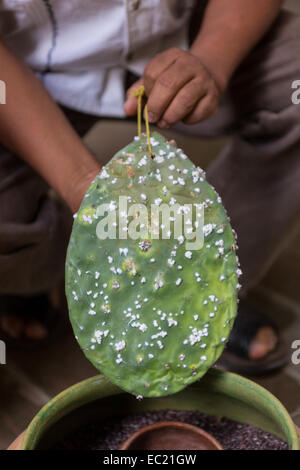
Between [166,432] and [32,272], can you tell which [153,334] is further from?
[32,272]

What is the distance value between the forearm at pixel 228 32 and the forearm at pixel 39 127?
231mm

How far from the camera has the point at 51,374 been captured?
1.18 m

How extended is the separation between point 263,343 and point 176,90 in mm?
640

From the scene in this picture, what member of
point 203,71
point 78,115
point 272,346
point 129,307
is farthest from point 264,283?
point 129,307

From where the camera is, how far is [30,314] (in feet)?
4.22

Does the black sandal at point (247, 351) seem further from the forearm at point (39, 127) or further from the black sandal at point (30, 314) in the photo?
the forearm at point (39, 127)

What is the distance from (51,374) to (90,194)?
2.22 feet

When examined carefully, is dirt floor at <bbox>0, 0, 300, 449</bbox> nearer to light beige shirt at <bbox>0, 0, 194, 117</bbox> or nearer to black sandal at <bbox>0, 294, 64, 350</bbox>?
black sandal at <bbox>0, 294, 64, 350</bbox>

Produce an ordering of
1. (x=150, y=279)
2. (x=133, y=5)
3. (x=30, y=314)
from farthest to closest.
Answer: (x=30, y=314), (x=133, y=5), (x=150, y=279)

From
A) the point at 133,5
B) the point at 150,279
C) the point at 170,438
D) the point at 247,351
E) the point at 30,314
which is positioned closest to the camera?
the point at 150,279

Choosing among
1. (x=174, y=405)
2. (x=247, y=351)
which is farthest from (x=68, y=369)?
(x=174, y=405)

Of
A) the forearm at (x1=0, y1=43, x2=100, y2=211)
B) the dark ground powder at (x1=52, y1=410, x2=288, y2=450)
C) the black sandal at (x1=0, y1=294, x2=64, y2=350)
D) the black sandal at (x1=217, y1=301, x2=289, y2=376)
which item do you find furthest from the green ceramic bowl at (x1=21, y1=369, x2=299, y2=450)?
the black sandal at (x1=0, y1=294, x2=64, y2=350)

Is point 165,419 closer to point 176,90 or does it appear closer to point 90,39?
point 176,90

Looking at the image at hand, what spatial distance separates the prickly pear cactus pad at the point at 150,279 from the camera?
59 centimetres
